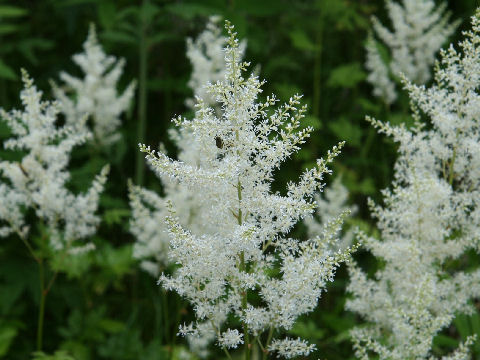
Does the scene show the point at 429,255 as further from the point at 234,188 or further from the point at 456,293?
the point at 234,188

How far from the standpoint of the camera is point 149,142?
6.79 metres

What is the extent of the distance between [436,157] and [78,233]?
2.60 metres

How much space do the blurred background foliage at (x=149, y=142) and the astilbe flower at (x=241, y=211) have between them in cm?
127

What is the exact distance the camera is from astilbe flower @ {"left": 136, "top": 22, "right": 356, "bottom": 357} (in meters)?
2.31

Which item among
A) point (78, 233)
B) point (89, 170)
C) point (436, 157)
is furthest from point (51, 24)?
point (436, 157)

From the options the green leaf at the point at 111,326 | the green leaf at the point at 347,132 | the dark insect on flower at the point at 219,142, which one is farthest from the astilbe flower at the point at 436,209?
the green leaf at the point at 347,132

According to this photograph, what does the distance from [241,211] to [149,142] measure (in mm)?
4567

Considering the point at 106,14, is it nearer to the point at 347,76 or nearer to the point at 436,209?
the point at 347,76

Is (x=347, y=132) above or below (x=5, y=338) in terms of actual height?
above

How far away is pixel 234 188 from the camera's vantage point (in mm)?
2393

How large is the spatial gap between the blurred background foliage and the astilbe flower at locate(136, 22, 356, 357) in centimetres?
127

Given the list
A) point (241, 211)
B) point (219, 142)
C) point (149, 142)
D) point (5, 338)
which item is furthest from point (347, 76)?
point (5, 338)

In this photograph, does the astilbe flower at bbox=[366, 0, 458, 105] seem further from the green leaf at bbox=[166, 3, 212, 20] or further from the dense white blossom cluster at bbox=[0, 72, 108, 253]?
the dense white blossom cluster at bbox=[0, 72, 108, 253]

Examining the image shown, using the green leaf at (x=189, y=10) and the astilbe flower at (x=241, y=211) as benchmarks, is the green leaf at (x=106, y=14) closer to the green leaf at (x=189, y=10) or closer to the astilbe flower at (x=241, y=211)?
the green leaf at (x=189, y=10)
